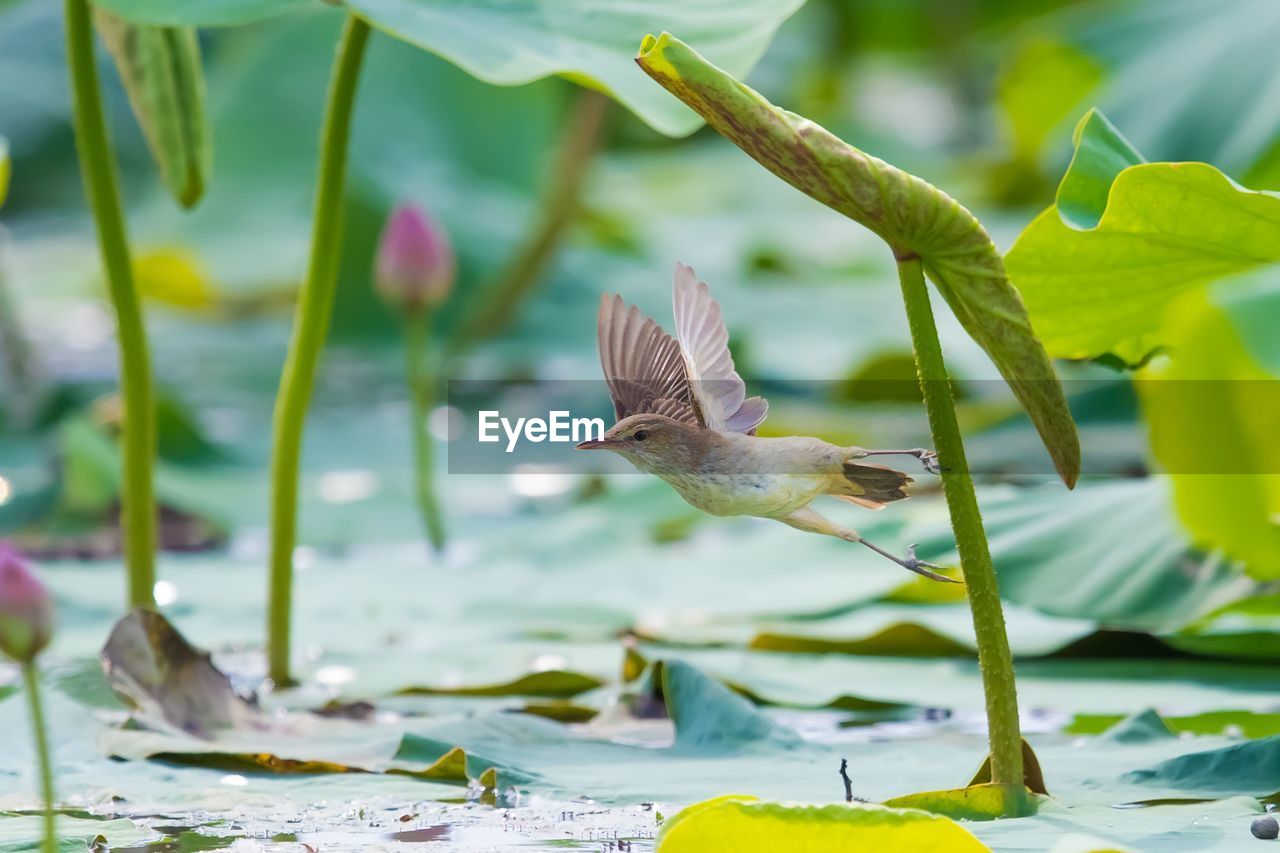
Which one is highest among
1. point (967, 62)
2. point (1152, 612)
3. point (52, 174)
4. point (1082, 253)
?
point (967, 62)

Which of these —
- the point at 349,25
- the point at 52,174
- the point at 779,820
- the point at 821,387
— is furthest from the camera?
the point at 52,174

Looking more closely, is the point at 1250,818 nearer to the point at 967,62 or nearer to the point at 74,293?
the point at 74,293

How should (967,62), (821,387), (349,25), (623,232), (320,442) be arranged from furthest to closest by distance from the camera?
1. (967,62)
2. (623,232)
3. (821,387)
4. (320,442)
5. (349,25)

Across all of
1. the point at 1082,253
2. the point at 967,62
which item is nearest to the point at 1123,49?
the point at 1082,253

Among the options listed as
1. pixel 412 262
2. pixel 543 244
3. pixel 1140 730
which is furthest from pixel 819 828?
pixel 543 244

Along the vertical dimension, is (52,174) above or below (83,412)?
above
